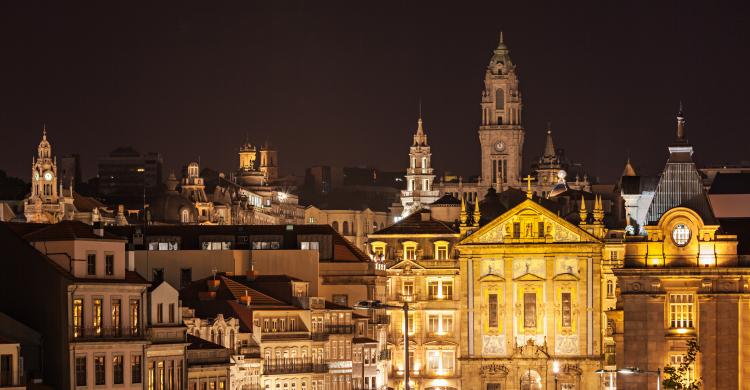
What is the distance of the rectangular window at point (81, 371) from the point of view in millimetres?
105250

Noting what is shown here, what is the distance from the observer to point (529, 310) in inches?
7003

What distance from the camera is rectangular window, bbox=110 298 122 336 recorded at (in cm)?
10809

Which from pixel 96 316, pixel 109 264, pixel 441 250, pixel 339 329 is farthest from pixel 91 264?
pixel 441 250

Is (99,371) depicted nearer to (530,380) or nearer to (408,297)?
(530,380)

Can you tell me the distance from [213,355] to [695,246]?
35.5 meters

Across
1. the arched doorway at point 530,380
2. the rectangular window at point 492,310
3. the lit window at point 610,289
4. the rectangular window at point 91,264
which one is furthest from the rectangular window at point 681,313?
the rectangular window at point 91,264

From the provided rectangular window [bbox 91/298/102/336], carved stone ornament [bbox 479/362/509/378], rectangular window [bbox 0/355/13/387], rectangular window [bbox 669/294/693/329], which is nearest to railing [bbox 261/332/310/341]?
rectangular window [bbox 669/294/693/329]

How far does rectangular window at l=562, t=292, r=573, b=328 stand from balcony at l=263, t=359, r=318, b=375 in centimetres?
3138

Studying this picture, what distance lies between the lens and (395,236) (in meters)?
189

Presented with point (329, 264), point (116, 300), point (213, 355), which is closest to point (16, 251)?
point (116, 300)

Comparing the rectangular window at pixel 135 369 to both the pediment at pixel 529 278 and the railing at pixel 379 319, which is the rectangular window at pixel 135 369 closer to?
the railing at pixel 379 319

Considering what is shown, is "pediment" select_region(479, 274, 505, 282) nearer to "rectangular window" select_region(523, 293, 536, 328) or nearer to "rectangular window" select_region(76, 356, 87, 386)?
"rectangular window" select_region(523, 293, 536, 328)

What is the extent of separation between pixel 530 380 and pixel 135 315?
232 feet

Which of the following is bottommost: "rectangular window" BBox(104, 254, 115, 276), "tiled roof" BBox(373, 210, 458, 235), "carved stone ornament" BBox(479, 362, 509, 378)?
"carved stone ornament" BBox(479, 362, 509, 378)
